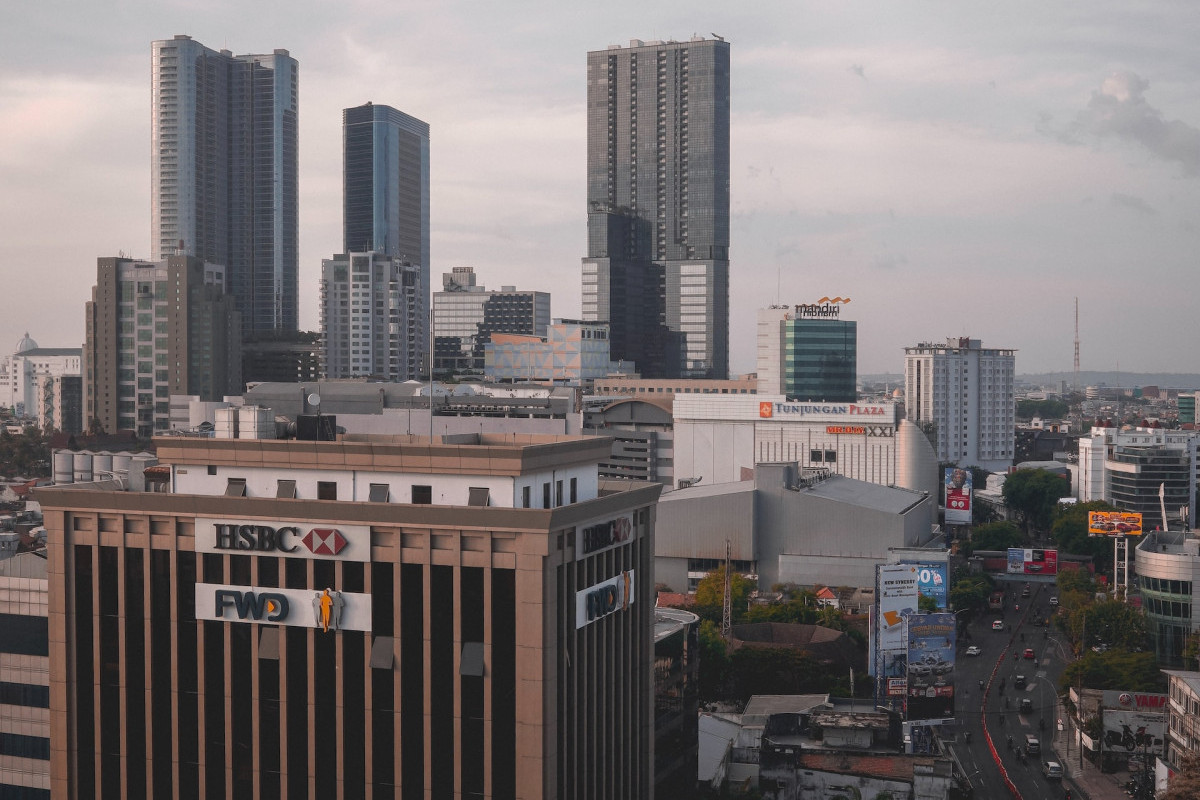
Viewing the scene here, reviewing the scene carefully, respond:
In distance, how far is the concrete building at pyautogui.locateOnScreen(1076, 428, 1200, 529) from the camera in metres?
173

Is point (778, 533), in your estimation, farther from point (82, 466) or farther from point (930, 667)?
point (82, 466)

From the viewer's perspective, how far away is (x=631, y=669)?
145ft

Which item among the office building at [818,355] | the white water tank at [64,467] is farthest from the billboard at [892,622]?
the office building at [818,355]

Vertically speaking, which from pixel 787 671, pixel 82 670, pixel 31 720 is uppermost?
pixel 82 670

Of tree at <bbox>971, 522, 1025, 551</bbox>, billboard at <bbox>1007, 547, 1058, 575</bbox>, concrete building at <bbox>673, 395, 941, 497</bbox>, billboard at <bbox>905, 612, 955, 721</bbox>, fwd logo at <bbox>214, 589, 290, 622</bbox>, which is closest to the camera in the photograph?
fwd logo at <bbox>214, 589, 290, 622</bbox>

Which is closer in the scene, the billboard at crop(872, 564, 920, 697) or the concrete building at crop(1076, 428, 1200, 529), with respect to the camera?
the billboard at crop(872, 564, 920, 697)

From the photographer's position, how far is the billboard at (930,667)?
75188mm

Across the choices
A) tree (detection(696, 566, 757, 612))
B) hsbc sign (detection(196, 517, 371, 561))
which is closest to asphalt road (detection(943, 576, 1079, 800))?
tree (detection(696, 566, 757, 612))

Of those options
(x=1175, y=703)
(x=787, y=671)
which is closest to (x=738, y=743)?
(x=787, y=671)

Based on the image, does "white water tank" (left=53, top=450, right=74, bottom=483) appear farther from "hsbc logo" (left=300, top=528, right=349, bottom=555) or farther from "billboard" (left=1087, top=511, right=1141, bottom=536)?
"hsbc logo" (left=300, top=528, right=349, bottom=555)

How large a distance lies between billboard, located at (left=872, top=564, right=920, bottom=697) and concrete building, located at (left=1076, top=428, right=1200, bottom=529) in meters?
99.9

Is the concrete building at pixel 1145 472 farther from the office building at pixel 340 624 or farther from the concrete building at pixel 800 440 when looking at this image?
the office building at pixel 340 624

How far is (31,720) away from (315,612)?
1655 cm

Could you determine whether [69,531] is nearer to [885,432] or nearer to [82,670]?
[82,670]
